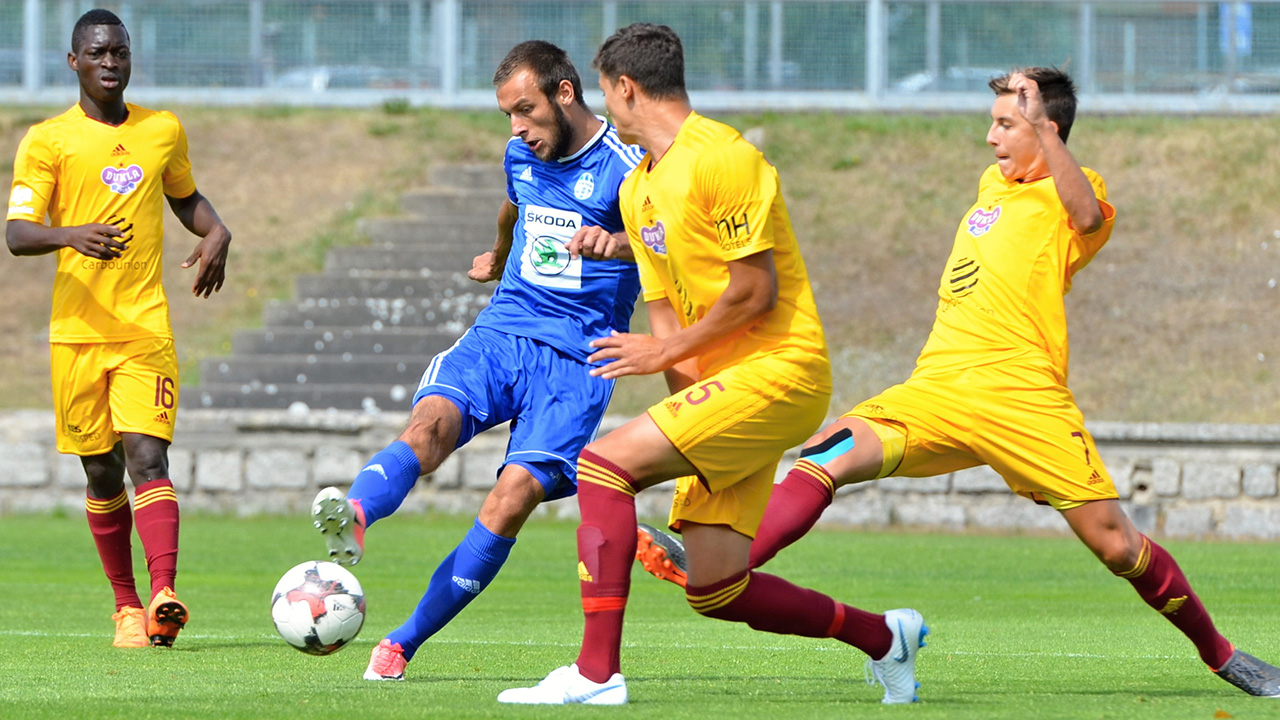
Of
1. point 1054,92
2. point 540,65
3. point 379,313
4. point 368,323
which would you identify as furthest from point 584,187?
point 379,313

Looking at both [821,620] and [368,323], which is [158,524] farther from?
[368,323]

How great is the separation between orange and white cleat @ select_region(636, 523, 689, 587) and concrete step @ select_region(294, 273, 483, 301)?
11.4 meters

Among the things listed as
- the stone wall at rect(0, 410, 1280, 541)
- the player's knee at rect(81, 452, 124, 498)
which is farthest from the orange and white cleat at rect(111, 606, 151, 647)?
the stone wall at rect(0, 410, 1280, 541)

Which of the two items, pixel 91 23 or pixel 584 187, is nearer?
pixel 584 187

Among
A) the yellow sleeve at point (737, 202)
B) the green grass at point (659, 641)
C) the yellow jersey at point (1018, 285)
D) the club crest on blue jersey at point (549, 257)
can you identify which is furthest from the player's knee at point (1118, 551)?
the club crest on blue jersey at point (549, 257)

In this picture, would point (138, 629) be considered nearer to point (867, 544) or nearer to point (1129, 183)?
point (867, 544)

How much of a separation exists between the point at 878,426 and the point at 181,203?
3677 millimetres

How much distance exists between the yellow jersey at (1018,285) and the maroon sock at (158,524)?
3.42 metres

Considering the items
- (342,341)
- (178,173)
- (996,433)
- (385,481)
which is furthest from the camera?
(342,341)

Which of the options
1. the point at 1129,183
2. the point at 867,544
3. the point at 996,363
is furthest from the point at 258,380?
the point at 996,363

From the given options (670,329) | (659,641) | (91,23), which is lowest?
(659,641)

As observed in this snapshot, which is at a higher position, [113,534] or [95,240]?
[95,240]

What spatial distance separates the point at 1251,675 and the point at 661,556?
6.85ft

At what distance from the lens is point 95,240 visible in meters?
6.89
